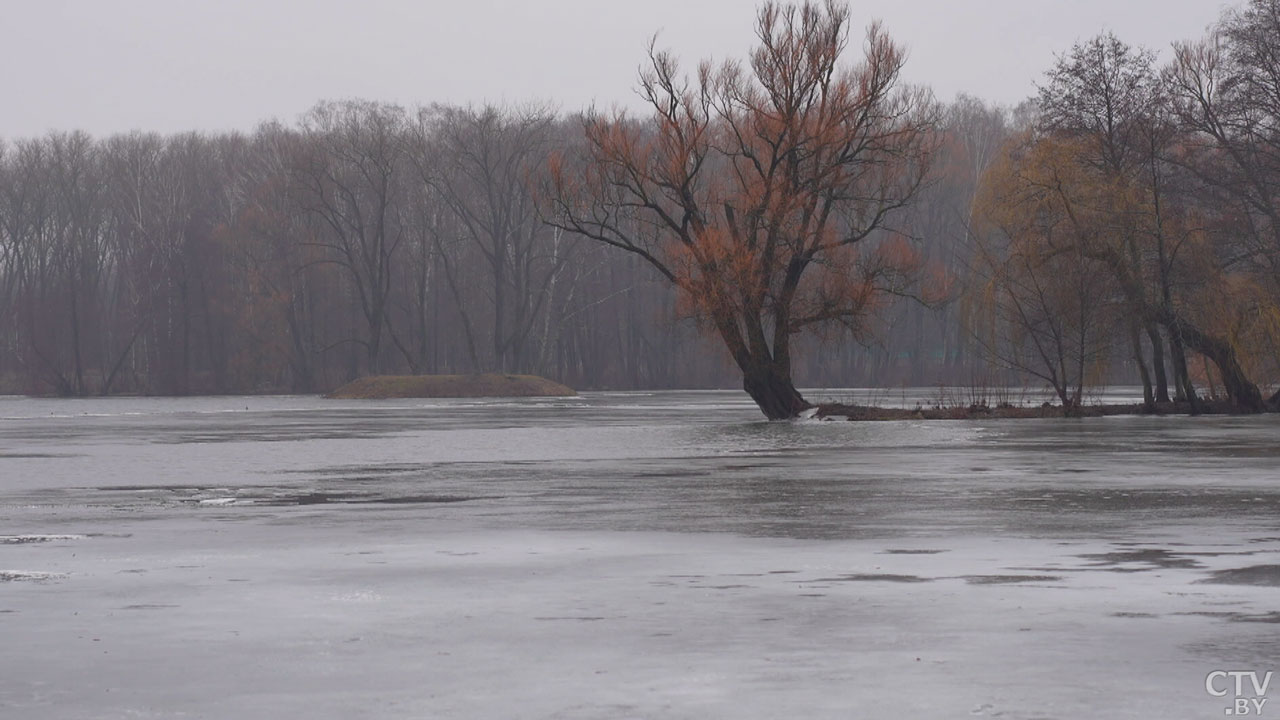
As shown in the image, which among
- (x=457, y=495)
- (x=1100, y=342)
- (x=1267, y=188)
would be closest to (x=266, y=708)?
(x=457, y=495)

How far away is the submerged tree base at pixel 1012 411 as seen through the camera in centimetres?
4316

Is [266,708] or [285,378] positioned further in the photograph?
[285,378]

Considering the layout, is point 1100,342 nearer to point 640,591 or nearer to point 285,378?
point 640,591

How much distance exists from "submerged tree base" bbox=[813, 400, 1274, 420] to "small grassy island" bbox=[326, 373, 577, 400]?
4082 cm

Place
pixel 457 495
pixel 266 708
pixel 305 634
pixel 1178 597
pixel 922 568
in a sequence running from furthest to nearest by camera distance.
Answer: pixel 457 495 < pixel 922 568 < pixel 1178 597 < pixel 305 634 < pixel 266 708

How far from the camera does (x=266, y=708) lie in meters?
6.91

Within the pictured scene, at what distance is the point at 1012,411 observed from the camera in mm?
44250

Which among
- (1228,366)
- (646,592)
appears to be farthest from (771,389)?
(646,592)

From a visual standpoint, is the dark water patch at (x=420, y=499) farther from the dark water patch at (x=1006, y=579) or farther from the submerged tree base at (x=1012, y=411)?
the submerged tree base at (x=1012, y=411)

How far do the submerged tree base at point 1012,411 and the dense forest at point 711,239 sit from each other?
54 cm

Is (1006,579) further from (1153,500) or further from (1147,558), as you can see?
(1153,500)

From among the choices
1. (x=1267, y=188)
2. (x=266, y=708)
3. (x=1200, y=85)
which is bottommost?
(x=266, y=708)

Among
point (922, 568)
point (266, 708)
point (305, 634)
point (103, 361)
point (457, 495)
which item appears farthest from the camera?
point (103, 361)

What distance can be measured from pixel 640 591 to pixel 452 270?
301ft
